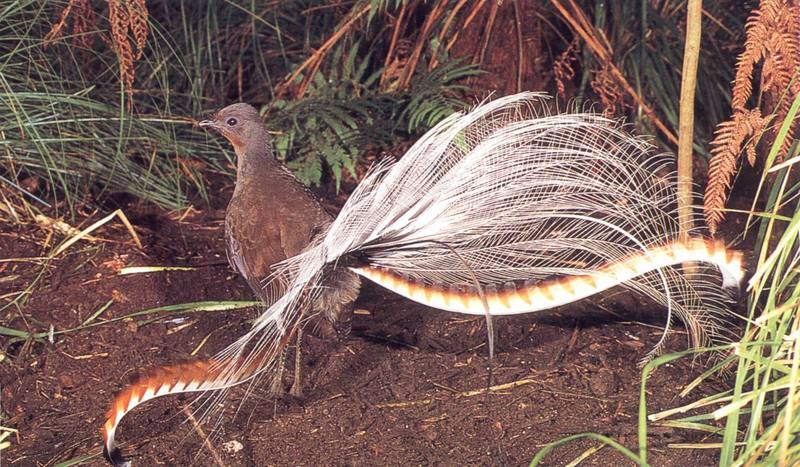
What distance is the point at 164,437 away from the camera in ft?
10.6

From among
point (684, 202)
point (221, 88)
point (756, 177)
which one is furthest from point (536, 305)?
point (221, 88)

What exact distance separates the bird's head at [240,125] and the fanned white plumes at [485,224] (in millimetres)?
761

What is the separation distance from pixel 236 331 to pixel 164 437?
0.75 meters

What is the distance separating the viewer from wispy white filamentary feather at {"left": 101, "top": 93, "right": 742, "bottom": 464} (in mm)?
3033

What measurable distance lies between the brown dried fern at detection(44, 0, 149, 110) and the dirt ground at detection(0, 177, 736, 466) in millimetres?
877

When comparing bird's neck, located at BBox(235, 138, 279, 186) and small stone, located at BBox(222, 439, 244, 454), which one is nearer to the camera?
small stone, located at BBox(222, 439, 244, 454)

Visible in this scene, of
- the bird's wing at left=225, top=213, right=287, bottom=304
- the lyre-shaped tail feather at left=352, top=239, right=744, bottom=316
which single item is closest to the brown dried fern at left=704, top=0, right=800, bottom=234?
the lyre-shaped tail feather at left=352, top=239, right=744, bottom=316

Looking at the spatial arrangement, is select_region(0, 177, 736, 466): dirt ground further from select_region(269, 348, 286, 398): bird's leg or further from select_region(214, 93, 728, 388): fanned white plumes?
select_region(214, 93, 728, 388): fanned white plumes

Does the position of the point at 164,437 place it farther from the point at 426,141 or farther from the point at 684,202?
the point at 684,202

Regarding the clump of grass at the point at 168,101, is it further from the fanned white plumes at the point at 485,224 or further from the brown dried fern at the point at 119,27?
the fanned white plumes at the point at 485,224

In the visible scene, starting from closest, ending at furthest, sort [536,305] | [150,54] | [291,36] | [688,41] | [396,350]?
[536,305] < [688,41] < [396,350] < [150,54] < [291,36]

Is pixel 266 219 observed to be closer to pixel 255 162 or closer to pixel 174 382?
pixel 255 162

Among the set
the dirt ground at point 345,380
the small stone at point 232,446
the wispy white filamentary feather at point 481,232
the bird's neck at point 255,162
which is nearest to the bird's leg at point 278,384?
the dirt ground at point 345,380

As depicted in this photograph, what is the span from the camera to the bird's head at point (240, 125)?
4.03 meters
